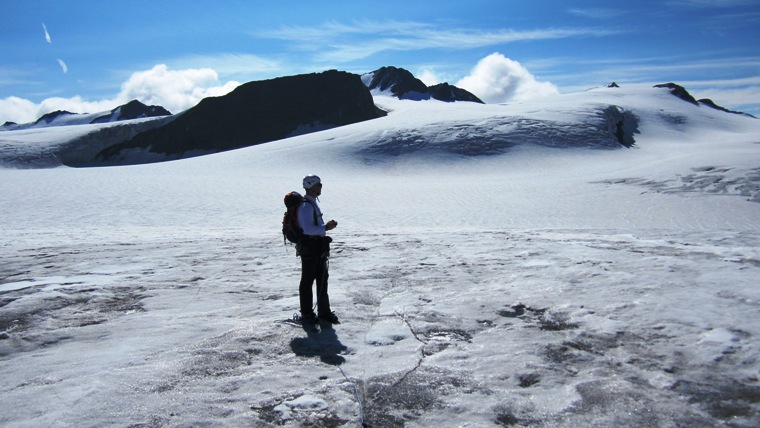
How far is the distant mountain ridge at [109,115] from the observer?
127688 mm

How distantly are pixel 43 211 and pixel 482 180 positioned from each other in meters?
19.4

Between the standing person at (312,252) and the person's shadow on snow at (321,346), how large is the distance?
1.03ft

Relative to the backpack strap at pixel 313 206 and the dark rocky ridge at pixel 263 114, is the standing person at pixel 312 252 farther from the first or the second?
the dark rocky ridge at pixel 263 114

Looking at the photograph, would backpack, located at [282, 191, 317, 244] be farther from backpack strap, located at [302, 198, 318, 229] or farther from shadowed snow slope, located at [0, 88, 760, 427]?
shadowed snow slope, located at [0, 88, 760, 427]

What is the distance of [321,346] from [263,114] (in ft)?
229

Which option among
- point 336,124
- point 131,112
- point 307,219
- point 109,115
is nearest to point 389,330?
point 307,219

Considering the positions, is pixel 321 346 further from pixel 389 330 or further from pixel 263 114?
pixel 263 114

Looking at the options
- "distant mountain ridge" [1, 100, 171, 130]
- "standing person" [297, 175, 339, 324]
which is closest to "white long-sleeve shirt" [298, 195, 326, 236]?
"standing person" [297, 175, 339, 324]

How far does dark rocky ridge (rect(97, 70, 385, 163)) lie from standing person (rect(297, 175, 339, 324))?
62.1 m

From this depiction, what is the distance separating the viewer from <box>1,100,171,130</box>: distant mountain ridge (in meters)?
128

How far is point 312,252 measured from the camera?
5.59m

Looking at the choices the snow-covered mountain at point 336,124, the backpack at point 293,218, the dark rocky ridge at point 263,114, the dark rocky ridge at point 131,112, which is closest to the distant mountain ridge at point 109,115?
the dark rocky ridge at point 131,112

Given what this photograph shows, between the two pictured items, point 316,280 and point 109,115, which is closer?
point 316,280

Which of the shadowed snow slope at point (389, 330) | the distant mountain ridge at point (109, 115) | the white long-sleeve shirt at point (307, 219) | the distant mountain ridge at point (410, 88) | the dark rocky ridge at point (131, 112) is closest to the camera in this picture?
the shadowed snow slope at point (389, 330)
